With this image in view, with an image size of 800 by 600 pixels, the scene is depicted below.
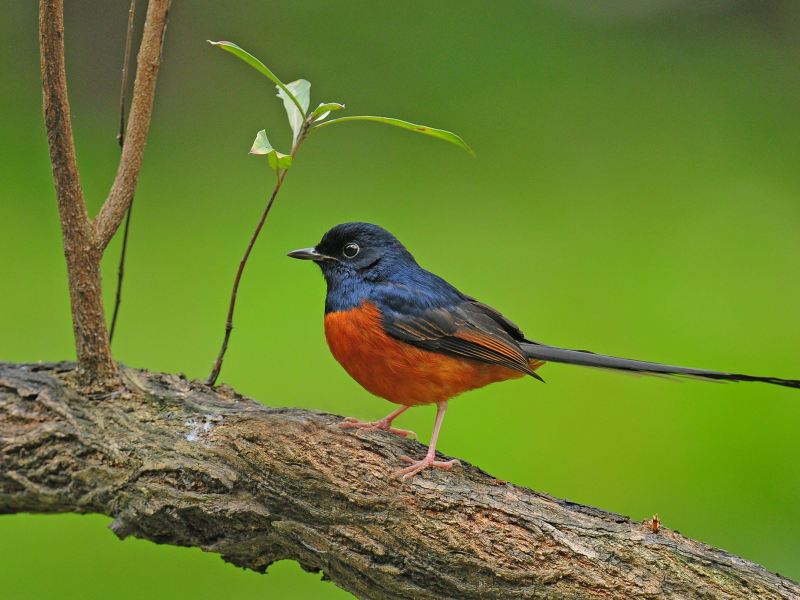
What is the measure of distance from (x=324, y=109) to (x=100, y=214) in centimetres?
109

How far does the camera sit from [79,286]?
277 cm

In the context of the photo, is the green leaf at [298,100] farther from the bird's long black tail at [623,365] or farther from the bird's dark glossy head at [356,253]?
the bird's long black tail at [623,365]

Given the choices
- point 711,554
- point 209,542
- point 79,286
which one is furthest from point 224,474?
point 711,554

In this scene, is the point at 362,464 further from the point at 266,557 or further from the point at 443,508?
the point at 266,557

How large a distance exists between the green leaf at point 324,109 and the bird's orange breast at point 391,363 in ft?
2.72

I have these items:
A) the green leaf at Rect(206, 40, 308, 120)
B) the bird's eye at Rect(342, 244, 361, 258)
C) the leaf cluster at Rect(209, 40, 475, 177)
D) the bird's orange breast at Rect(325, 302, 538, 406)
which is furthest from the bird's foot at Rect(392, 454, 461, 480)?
the green leaf at Rect(206, 40, 308, 120)

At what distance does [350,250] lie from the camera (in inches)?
122

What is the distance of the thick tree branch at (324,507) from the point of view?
2424mm

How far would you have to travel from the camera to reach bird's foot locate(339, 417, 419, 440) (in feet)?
9.34

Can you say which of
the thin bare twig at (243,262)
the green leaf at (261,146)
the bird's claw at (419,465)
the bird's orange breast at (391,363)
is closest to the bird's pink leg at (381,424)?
the bird's orange breast at (391,363)

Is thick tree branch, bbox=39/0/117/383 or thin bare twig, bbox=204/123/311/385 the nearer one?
thick tree branch, bbox=39/0/117/383

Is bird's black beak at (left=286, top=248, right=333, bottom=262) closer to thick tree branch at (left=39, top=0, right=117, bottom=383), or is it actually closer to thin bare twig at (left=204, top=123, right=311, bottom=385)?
thin bare twig at (left=204, top=123, right=311, bottom=385)

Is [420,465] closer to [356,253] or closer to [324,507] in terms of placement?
[324,507]

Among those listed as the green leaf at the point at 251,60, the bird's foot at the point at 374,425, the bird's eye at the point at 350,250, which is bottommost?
the bird's foot at the point at 374,425
